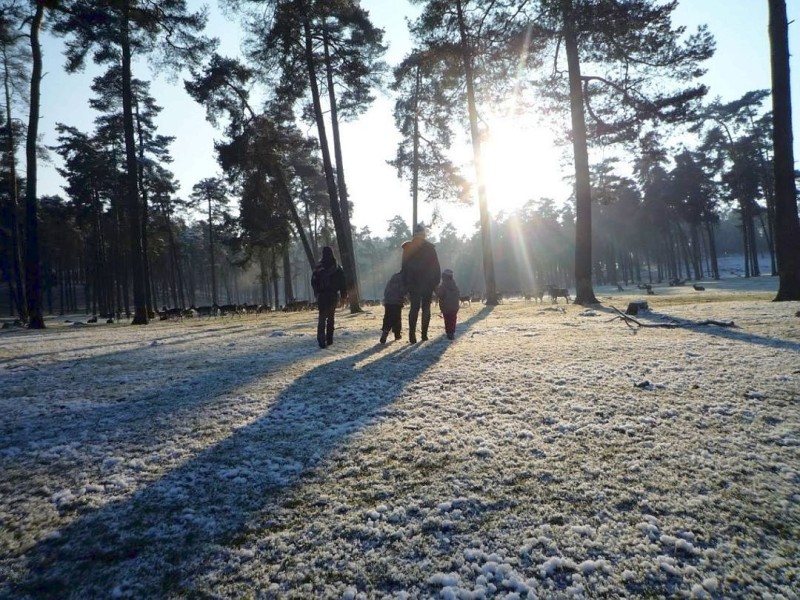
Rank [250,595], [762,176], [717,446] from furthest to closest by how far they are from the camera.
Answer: [762,176] < [717,446] < [250,595]

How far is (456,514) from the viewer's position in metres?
1.93

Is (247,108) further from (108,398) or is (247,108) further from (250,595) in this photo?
(250,595)

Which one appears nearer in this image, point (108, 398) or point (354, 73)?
point (108, 398)

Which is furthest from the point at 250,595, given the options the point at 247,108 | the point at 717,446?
the point at 247,108

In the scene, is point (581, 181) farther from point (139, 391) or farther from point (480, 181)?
point (139, 391)

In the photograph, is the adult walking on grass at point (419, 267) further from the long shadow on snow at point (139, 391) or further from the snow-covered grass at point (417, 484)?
the snow-covered grass at point (417, 484)

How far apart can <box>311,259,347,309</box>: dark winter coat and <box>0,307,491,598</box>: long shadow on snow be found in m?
3.37

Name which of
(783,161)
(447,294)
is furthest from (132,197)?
(783,161)

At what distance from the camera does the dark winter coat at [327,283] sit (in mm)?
6922

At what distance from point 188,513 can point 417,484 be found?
1196 mm

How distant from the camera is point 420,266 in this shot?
Result: 702cm

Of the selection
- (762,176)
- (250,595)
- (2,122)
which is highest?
(2,122)

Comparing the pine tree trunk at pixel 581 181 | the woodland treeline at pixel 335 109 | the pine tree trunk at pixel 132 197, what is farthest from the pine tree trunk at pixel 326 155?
the pine tree trunk at pixel 581 181

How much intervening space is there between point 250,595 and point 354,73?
19.3 m
